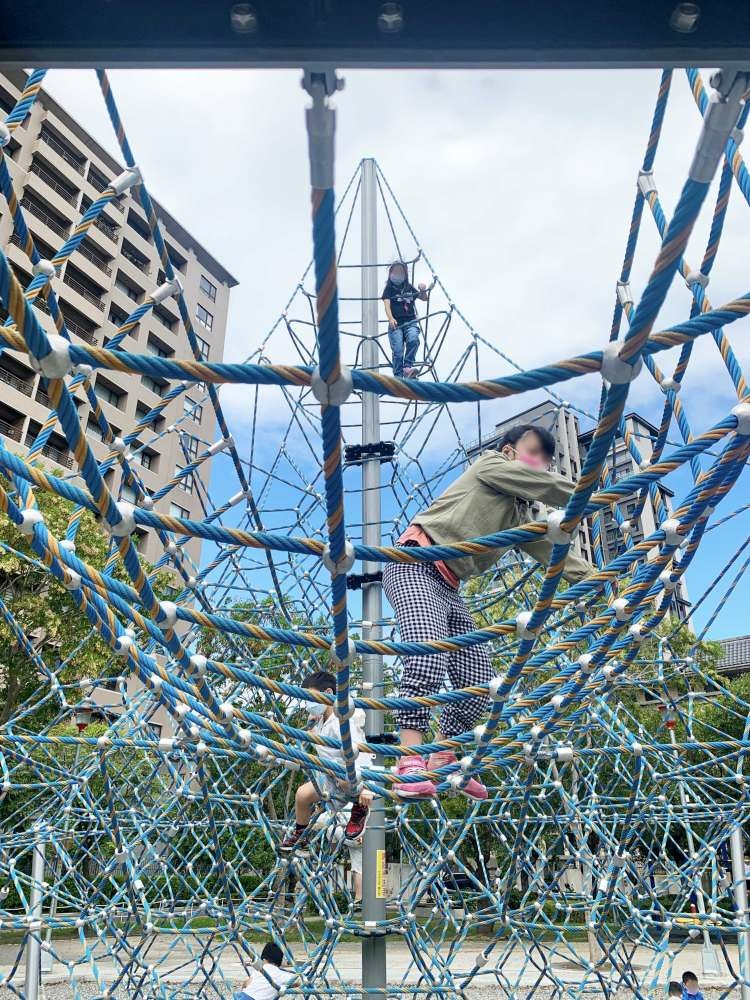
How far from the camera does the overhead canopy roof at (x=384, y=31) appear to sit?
924 millimetres

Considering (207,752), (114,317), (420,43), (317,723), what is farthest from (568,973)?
(114,317)

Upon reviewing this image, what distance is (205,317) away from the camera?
26.3m

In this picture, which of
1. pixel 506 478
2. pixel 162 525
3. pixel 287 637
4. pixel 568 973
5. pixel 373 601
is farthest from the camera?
pixel 568 973

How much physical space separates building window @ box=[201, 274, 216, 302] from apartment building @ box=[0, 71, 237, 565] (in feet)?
1.38

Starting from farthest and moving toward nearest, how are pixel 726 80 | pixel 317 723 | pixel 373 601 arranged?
pixel 373 601 < pixel 317 723 < pixel 726 80

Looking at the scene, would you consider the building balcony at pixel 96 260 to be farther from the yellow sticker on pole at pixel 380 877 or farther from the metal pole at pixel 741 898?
the yellow sticker on pole at pixel 380 877

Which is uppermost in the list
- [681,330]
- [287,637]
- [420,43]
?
[420,43]

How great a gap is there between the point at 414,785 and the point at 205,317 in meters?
25.4

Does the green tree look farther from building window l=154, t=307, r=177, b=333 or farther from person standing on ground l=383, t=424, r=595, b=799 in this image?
building window l=154, t=307, r=177, b=333

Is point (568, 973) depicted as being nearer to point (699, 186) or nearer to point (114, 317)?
point (699, 186)

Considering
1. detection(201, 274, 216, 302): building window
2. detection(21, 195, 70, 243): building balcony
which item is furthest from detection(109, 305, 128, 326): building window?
detection(201, 274, 216, 302): building window

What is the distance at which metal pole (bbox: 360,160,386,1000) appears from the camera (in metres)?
3.54

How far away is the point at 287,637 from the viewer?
6.09ft

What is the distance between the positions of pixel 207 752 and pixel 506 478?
1.32 metres
